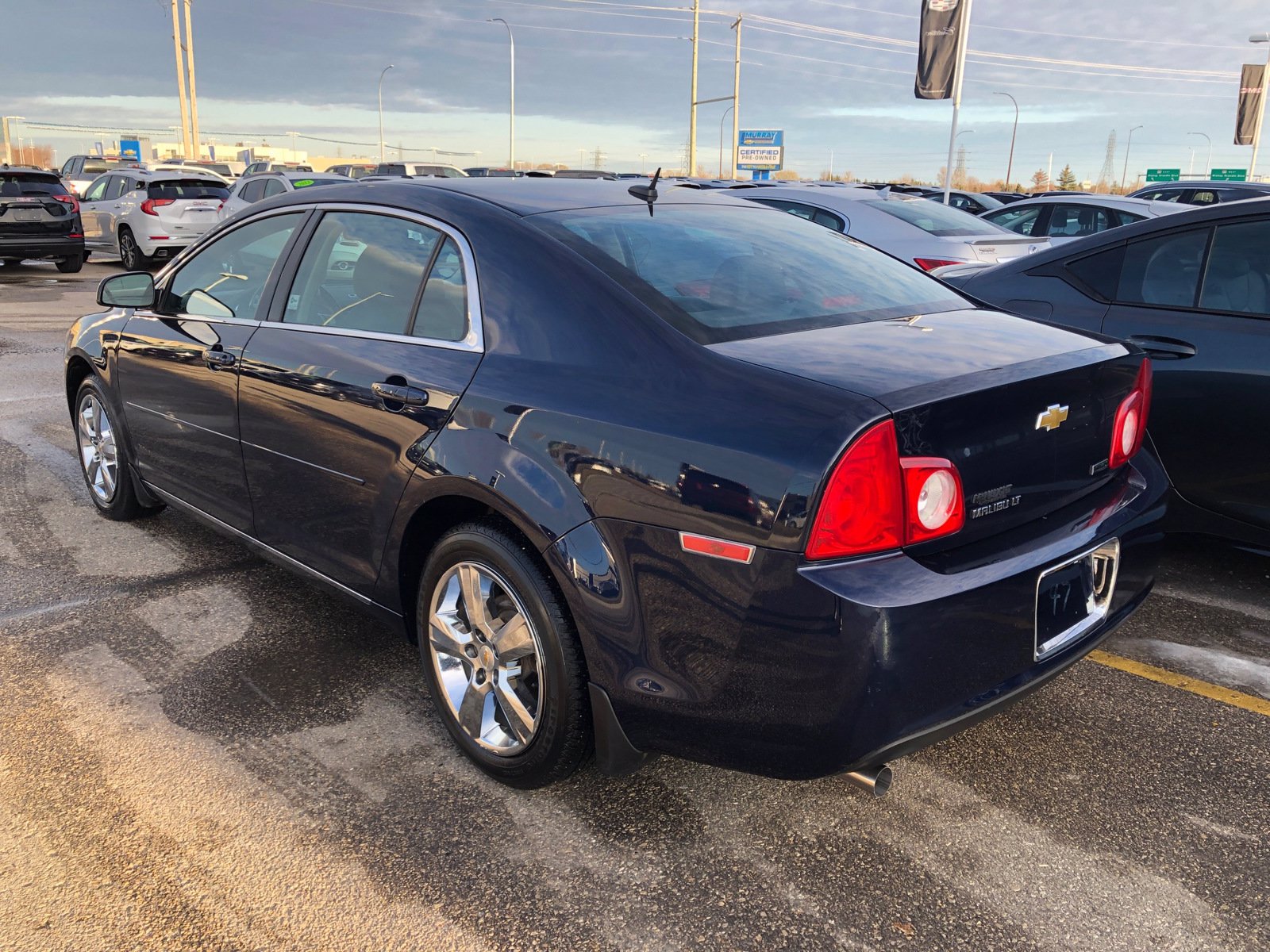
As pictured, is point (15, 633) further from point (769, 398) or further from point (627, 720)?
point (769, 398)

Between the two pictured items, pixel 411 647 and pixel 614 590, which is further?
pixel 411 647

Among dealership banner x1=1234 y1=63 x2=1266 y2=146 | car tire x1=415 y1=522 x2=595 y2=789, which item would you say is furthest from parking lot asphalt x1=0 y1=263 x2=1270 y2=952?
dealership banner x1=1234 y1=63 x2=1266 y2=146

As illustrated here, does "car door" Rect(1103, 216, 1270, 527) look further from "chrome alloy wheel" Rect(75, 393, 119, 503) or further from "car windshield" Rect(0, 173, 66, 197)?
"car windshield" Rect(0, 173, 66, 197)

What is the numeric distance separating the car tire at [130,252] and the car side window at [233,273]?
16119 millimetres

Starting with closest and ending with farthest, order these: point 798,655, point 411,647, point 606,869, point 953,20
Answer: point 798,655 → point 606,869 → point 411,647 → point 953,20

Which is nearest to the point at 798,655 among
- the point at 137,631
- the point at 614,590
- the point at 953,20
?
the point at 614,590

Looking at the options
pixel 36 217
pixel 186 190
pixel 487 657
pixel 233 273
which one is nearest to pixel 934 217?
pixel 233 273

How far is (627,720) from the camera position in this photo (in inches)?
93.0

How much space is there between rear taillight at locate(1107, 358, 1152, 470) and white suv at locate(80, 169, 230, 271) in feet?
57.6

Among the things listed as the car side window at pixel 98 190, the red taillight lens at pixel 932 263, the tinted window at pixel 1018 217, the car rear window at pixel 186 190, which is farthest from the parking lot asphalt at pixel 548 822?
the car side window at pixel 98 190

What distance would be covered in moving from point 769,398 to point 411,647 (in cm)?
Result: 199

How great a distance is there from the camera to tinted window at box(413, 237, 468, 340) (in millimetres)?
2801

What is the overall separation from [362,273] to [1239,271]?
326 centimetres

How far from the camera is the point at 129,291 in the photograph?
420cm
